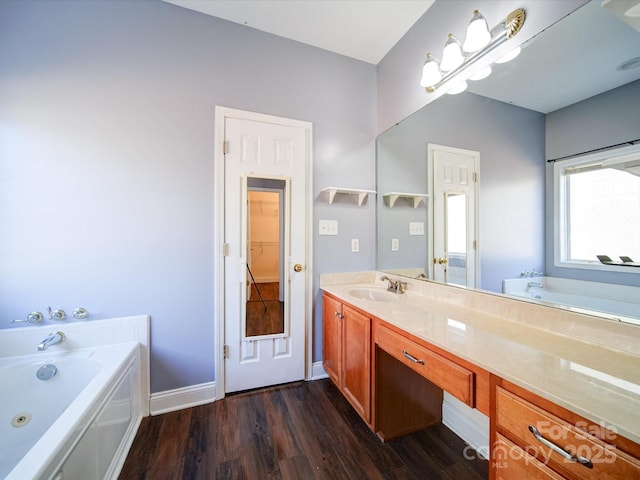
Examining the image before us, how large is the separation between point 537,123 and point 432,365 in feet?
4.16

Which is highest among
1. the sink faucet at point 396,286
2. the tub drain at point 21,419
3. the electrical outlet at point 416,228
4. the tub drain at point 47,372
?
the electrical outlet at point 416,228

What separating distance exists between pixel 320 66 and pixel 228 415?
9.26 ft

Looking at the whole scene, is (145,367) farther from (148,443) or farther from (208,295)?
(208,295)

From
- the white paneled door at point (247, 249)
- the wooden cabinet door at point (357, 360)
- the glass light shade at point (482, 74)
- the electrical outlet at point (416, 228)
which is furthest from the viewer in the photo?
the electrical outlet at point (416, 228)

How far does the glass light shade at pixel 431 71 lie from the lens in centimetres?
158

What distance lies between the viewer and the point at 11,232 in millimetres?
1420

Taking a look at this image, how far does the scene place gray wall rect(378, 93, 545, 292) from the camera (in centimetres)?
122

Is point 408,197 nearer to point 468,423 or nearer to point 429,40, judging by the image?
point 429,40

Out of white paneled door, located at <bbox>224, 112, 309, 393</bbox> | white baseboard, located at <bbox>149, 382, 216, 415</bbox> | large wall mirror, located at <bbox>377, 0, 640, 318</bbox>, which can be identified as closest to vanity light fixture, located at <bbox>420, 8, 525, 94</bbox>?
large wall mirror, located at <bbox>377, 0, 640, 318</bbox>

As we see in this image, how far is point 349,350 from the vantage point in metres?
1.64

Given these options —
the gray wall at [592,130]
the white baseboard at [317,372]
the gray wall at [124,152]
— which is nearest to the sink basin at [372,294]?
the white baseboard at [317,372]

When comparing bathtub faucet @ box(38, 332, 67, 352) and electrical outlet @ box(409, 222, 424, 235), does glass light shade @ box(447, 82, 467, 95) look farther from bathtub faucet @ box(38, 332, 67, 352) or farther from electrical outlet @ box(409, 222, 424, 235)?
bathtub faucet @ box(38, 332, 67, 352)

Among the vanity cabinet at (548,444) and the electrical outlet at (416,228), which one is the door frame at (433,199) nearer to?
the electrical outlet at (416,228)

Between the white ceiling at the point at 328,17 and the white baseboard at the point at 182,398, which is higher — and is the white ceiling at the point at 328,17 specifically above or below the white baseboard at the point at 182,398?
above
